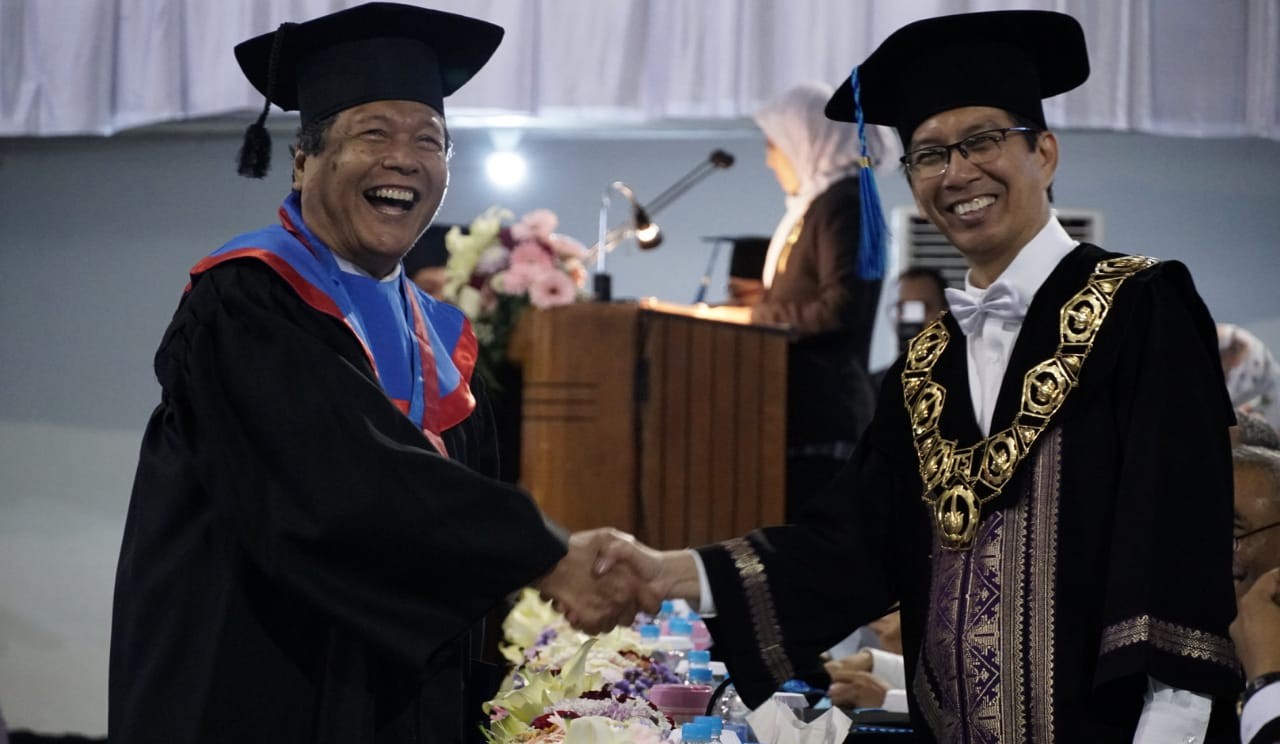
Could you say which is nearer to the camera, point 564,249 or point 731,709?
point 731,709

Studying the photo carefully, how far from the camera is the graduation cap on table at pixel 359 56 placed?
277 cm

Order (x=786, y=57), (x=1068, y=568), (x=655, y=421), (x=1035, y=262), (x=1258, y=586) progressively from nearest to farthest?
(x=1068, y=568)
(x=1035, y=262)
(x=1258, y=586)
(x=655, y=421)
(x=786, y=57)

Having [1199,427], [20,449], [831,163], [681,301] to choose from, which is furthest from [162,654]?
[20,449]

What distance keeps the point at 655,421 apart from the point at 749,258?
146 centimetres

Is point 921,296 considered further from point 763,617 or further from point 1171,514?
point 1171,514

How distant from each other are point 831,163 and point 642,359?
103 centimetres

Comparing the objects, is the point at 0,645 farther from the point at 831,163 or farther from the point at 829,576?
the point at 829,576

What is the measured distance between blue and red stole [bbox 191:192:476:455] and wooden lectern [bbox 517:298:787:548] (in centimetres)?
202

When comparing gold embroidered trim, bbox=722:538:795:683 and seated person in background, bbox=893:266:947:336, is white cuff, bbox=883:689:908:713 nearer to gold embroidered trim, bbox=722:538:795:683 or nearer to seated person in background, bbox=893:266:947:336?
gold embroidered trim, bbox=722:538:795:683

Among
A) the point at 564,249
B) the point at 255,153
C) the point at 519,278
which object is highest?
the point at 255,153

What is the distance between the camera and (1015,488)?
8.48 feet

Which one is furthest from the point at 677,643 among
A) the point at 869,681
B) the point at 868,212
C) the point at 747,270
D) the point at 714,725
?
the point at 747,270

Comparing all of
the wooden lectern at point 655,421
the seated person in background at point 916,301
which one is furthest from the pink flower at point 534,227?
the seated person in background at point 916,301

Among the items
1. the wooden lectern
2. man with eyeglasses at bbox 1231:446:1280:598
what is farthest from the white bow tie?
the wooden lectern
